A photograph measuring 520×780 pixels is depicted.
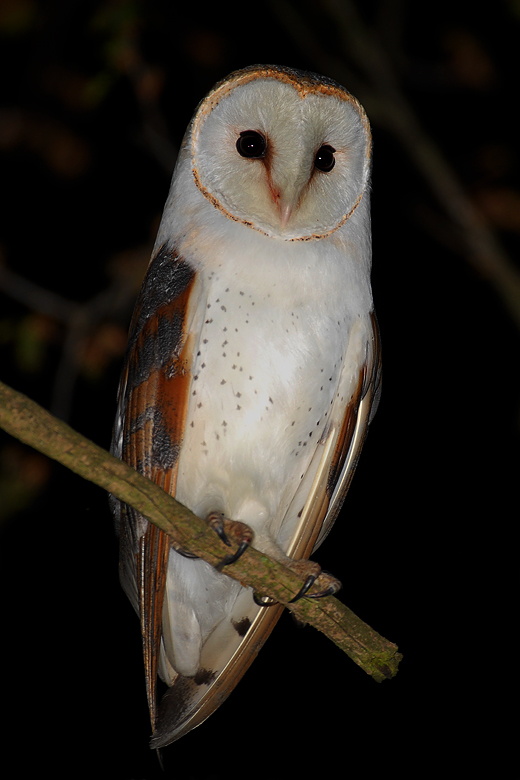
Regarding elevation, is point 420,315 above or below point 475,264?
above

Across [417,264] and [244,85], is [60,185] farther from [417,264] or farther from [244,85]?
[244,85]

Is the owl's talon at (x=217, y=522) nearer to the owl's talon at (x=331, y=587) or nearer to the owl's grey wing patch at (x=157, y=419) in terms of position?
the owl's grey wing patch at (x=157, y=419)

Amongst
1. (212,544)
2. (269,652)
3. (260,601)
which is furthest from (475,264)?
(269,652)

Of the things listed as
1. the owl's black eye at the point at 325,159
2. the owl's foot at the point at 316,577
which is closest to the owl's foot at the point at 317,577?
the owl's foot at the point at 316,577

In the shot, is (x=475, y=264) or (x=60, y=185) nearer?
(x=475, y=264)

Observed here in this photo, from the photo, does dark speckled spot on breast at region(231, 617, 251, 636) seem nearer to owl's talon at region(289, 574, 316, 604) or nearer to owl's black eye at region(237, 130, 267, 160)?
owl's talon at region(289, 574, 316, 604)

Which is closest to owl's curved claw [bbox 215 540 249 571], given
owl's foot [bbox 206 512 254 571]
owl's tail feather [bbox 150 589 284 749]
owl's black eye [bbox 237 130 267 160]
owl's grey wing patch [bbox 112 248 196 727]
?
owl's foot [bbox 206 512 254 571]

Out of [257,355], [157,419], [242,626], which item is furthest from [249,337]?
[242,626]
